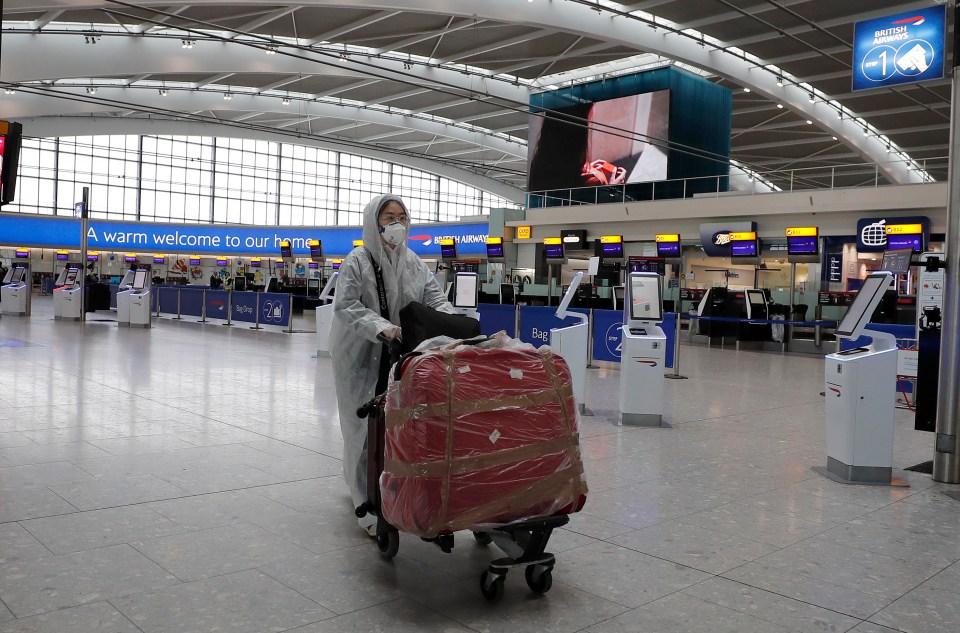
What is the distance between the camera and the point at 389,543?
312cm

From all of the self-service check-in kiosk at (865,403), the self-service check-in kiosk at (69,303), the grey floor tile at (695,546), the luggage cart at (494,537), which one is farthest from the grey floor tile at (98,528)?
the self-service check-in kiosk at (69,303)

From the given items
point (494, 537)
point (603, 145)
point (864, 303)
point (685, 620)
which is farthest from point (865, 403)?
point (603, 145)

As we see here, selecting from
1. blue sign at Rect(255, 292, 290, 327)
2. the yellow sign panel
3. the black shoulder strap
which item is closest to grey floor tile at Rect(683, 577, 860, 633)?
the black shoulder strap

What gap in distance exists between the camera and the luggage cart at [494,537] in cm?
279

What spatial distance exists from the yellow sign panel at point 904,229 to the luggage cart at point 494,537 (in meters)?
17.3

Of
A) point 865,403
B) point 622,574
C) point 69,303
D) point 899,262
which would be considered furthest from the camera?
point 69,303

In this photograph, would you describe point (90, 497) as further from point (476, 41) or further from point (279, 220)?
point (279, 220)

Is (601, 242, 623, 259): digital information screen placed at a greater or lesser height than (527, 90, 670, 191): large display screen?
lesser

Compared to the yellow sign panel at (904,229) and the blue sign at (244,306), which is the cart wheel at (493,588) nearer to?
the blue sign at (244,306)

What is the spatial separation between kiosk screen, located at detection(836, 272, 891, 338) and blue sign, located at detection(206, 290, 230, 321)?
680 inches

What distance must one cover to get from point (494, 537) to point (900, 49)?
24.4ft

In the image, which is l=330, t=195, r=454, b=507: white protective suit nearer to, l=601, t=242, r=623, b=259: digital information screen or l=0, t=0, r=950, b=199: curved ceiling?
l=0, t=0, r=950, b=199: curved ceiling

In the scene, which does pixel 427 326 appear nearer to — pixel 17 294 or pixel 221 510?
pixel 221 510

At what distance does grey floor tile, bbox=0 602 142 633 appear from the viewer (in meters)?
2.39
